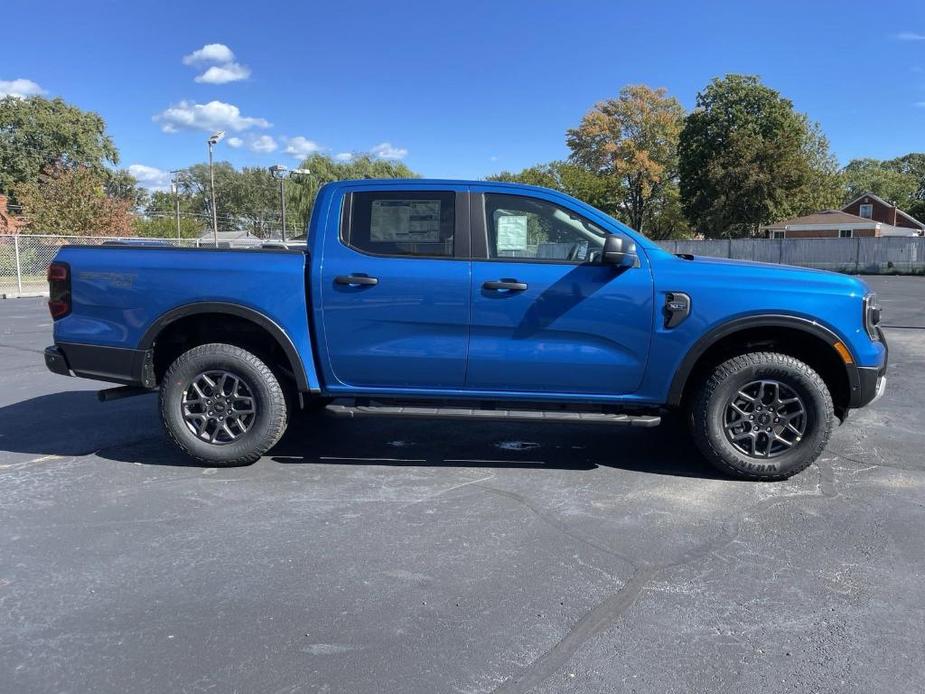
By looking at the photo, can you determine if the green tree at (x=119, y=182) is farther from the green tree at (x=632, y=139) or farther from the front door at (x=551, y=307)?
the front door at (x=551, y=307)

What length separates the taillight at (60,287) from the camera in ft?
15.3

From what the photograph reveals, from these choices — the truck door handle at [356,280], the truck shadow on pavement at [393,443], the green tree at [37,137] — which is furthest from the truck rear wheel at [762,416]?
the green tree at [37,137]

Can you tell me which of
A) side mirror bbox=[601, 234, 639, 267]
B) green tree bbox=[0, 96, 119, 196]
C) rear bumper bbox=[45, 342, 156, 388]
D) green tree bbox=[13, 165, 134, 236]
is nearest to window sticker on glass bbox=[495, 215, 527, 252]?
side mirror bbox=[601, 234, 639, 267]

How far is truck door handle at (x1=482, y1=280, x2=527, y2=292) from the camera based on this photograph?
4.31 meters

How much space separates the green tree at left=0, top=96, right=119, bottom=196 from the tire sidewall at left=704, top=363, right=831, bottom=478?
51880 millimetres

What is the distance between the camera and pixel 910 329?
478 inches

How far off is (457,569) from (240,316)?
231cm

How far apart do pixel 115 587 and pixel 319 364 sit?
1905mm

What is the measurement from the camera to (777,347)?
15.0ft

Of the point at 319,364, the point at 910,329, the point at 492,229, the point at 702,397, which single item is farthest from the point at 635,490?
the point at 910,329

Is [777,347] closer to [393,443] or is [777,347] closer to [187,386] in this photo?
[393,443]

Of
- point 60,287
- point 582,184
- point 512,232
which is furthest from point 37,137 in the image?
point 512,232

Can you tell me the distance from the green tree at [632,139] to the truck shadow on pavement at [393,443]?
5031 centimetres

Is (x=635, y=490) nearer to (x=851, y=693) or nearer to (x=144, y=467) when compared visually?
(x=851, y=693)
